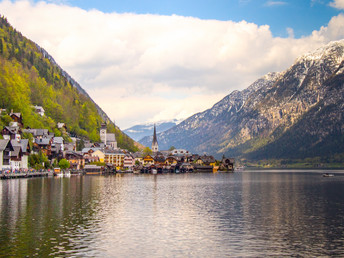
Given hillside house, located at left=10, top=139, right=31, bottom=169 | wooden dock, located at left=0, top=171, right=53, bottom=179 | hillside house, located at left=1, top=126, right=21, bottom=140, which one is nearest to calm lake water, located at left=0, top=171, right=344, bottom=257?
wooden dock, located at left=0, top=171, right=53, bottom=179

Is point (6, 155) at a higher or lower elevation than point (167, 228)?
higher

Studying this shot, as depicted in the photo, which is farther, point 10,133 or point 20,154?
point 10,133

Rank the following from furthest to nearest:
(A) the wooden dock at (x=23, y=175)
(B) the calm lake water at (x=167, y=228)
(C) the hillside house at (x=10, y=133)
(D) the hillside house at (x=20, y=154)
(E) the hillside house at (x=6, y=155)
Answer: (C) the hillside house at (x=10, y=133), (D) the hillside house at (x=20, y=154), (E) the hillside house at (x=6, y=155), (A) the wooden dock at (x=23, y=175), (B) the calm lake water at (x=167, y=228)

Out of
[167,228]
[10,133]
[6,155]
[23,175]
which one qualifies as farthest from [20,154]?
[167,228]

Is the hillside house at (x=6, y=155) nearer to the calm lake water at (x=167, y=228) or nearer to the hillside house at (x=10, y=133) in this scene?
the hillside house at (x=10, y=133)

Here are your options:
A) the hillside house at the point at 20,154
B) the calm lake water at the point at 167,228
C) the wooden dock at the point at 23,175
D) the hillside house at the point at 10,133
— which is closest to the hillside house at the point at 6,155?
the hillside house at the point at 20,154

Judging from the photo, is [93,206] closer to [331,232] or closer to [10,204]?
[10,204]

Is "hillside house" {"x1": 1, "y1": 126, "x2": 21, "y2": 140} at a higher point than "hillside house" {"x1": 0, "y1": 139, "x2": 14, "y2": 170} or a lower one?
higher

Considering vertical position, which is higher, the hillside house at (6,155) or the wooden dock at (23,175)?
the hillside house at (6,155)

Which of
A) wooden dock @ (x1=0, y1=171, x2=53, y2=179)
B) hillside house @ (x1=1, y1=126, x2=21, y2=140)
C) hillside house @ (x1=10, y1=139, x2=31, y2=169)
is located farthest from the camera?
hillside house @ (x1=1, y1=126, x2=21, y2=140)

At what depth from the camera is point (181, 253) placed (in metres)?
39.8

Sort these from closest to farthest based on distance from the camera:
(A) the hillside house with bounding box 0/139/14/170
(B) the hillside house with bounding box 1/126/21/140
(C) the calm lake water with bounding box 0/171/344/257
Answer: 1. (C) the calm lake water with bounding box 0/171/344/257
2. (A) the hillside house with bounding box 0/139/14/170
3. (B) the hillside house with bounding box 1/126/21/140

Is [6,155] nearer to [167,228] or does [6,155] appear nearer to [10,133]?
[10,133]

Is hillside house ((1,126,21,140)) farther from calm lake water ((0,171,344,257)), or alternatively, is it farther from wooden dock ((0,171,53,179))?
calm lake water ((0,171,344,257))
